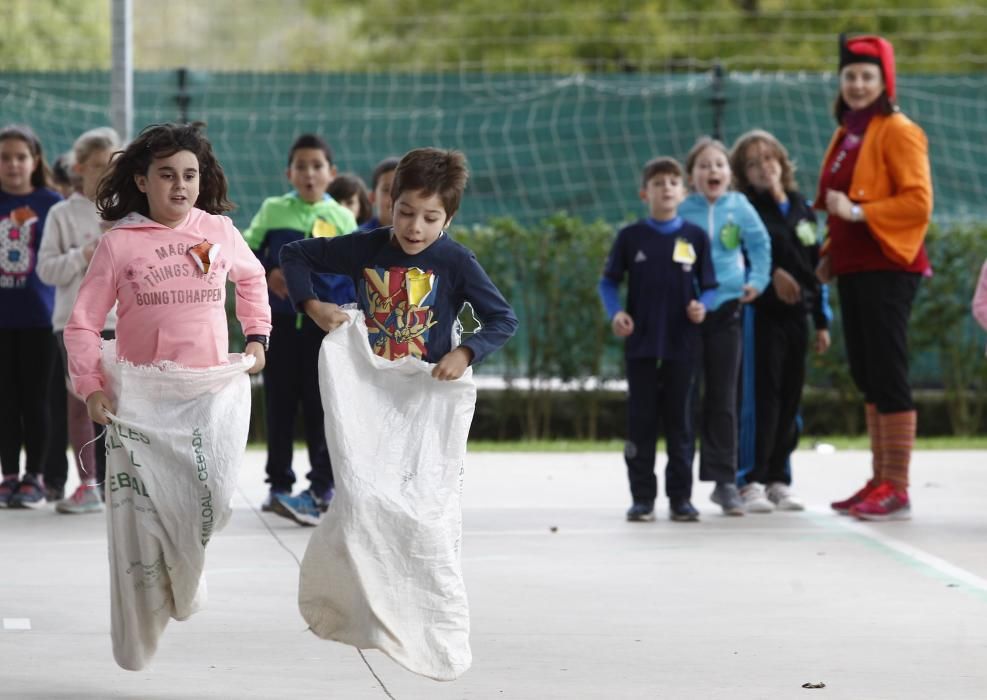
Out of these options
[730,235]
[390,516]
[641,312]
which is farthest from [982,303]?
[390,516]

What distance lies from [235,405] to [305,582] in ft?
1.88

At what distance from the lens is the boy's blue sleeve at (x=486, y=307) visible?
5.04m

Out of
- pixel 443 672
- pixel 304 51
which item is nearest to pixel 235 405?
pixel 443 672

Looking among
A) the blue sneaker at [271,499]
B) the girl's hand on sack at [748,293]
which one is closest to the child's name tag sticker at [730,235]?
the girl's hand on sack at [748,293]

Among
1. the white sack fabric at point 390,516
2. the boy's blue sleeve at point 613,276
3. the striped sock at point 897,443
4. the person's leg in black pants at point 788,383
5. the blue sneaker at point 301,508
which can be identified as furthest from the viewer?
the person's leg in black pants at point 788,383

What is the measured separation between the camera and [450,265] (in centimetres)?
512

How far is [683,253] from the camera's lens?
8.32 m

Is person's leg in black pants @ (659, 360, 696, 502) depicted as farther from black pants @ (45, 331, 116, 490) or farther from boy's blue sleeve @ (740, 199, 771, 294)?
black pants @ (45, 331, 116, 490)

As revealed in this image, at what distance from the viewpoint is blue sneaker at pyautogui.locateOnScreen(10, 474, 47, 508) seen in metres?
8.82

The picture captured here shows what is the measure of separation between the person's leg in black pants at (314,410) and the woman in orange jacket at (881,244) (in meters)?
2.49

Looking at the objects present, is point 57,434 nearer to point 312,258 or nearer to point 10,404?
point 10,404

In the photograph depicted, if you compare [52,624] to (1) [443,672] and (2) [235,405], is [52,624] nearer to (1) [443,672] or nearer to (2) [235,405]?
(2) [235,405]

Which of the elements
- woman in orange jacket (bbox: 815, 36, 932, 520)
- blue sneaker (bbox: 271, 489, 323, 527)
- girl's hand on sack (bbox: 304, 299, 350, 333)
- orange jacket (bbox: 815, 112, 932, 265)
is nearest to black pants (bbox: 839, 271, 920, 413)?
woman in orange jacket (bbox: 815, 36, 932, 520)

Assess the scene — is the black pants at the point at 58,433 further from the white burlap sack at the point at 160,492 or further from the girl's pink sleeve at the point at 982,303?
the girl's pink sleeve at the point at 982,303
